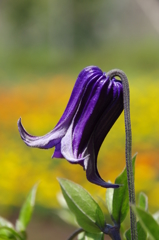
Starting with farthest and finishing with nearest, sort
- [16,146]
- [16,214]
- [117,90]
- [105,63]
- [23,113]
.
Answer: [105,63] < [23,113] < [16,146] < [16,214] < [117,90]

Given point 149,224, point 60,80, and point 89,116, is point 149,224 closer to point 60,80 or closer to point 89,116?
point 89,116

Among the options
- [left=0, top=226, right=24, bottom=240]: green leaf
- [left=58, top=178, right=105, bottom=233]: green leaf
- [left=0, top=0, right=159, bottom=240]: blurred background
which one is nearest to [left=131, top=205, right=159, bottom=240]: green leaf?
[left=58, top=178, right=105, bottom=233]: green leaf

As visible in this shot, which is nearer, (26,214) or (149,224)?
(149,224)

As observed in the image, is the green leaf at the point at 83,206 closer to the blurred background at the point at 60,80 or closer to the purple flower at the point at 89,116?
the purple flower at the point at 89,116

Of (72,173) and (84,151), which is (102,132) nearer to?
(84,151)

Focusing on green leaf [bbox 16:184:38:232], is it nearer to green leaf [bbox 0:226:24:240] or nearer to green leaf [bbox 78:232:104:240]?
green leaf [bbox 0:226:24:240]

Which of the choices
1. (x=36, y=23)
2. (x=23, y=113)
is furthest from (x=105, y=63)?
(x=23, y=113)

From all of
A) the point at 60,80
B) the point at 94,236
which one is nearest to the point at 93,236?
the point at 94,236
